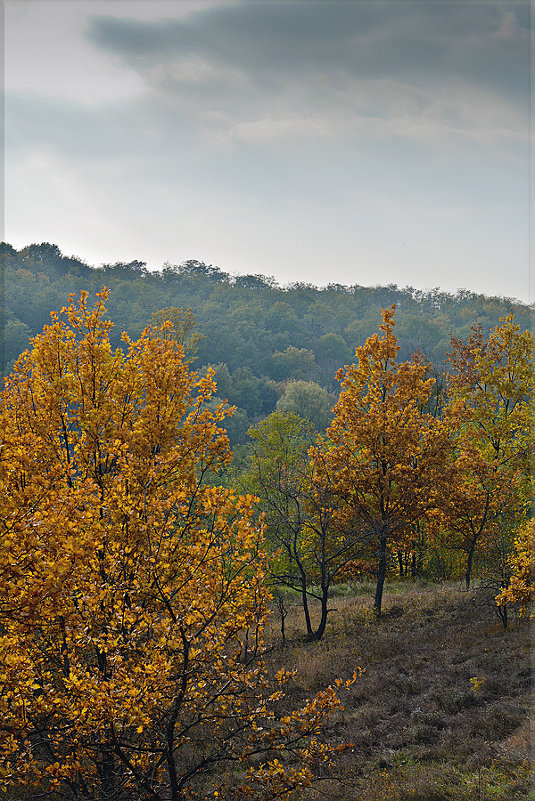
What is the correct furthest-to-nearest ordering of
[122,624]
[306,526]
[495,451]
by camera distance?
[495,451], [306,526], [122,624]

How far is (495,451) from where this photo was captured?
19266 mm

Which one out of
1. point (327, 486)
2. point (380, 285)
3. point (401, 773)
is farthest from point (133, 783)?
point (380, 285)

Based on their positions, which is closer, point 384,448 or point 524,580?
point 524,580

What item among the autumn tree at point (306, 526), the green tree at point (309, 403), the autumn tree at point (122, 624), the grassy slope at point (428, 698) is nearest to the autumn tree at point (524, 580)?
the grassy slope at point (428, 698)

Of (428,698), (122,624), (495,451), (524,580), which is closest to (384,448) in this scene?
(495,451)

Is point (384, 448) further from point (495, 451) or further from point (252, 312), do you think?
point (252, 312)

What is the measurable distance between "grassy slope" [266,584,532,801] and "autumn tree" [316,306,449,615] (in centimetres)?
242

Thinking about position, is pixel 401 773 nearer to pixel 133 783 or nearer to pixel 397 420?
pixel 133 783

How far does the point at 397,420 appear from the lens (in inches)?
611

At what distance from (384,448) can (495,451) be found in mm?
6211

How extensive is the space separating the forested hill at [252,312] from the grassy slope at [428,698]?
62.6m

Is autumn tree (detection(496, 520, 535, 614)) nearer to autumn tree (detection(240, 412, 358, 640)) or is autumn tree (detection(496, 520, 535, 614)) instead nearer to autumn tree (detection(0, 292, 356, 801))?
autumn tree (detection(0, 292, 356, 801))

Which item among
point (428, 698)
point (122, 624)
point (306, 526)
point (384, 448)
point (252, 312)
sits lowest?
point (428, 698)

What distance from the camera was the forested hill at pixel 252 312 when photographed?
313 feet
